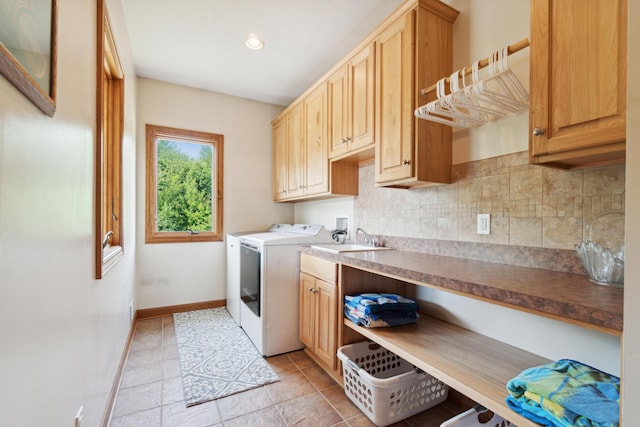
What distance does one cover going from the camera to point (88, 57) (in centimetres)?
126

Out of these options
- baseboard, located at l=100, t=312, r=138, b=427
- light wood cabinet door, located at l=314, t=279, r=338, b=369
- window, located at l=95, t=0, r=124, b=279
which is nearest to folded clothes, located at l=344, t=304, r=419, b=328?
light wood cabinet door, located at l=314, t=279, r=338, b=369

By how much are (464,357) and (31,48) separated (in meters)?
1.82

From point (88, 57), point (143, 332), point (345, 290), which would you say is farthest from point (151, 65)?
point (345, 290)

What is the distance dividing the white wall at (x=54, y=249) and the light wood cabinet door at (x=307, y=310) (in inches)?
50.1

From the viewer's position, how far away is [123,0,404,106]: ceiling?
206 centimetres

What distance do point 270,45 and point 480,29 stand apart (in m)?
1.62

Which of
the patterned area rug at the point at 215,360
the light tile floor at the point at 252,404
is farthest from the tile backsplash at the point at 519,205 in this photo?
the patterned area rug at the point at 215,360

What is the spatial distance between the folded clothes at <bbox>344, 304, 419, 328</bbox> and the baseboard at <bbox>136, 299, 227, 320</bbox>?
2.31 m

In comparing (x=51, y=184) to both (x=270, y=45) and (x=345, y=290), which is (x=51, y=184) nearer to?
(x=345, y=290)

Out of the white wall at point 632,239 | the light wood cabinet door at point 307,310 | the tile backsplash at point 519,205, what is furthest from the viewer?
the light wood cabinet door at point 307,310

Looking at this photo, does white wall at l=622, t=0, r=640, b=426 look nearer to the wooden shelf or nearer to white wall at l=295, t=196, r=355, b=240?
the wooden shelf

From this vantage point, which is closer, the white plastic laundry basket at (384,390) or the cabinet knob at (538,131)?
the cabinet knob at (538,131)

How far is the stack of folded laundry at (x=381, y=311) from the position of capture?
65.9 inches

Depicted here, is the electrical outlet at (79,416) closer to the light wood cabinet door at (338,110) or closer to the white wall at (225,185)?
the light wood cabinet door at (338,110)
